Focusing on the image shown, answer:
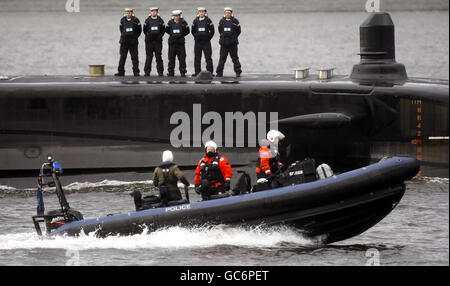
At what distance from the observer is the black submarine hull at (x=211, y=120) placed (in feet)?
73.4

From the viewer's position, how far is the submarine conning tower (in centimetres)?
2330

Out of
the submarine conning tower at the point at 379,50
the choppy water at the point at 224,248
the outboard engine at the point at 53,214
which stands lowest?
the choppy water at the point at 224,248

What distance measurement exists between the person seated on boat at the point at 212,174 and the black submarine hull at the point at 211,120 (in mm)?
5754

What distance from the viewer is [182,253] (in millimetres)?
17641

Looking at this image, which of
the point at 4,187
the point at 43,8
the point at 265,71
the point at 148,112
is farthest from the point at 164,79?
the point at 43,8

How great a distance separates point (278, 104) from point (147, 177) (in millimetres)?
3744

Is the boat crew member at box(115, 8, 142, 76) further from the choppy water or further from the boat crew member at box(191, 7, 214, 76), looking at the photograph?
the choppy water

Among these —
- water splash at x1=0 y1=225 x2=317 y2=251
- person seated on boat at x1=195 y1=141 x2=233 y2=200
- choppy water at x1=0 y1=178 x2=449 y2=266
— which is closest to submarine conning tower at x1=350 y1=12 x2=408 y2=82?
choppy water at x1=0 y1=178 x2=449 y2=266

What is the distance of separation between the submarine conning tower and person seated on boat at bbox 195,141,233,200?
23.2ft

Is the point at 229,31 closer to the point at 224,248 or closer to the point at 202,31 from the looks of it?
the point at 202,31

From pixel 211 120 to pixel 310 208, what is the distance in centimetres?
751

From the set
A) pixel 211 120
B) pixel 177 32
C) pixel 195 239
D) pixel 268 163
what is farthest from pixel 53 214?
pixel 177 32

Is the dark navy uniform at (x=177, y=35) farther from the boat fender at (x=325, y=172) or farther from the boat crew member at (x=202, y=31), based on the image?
the boat fender at (x=325, y=172)

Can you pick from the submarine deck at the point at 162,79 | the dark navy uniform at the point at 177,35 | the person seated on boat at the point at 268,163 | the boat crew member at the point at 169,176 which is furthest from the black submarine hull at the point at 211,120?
the boat crew member at the point at 169,176
